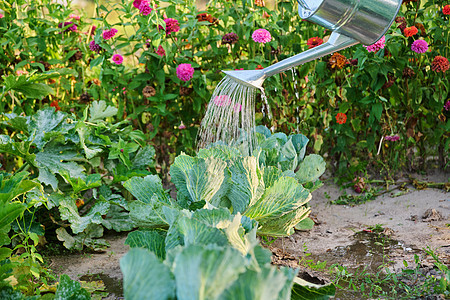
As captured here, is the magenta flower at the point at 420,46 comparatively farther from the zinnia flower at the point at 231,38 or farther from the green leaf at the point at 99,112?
the green leaf at the point at 99,112

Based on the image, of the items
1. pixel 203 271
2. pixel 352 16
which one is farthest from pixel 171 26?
pixel 203 271

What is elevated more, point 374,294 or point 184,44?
point 184,44

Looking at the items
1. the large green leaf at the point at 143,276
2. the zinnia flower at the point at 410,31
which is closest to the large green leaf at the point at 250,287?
the large green leaf at the point at 143,276

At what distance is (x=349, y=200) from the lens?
2.98 m

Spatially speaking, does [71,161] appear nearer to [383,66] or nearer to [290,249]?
[290,249]

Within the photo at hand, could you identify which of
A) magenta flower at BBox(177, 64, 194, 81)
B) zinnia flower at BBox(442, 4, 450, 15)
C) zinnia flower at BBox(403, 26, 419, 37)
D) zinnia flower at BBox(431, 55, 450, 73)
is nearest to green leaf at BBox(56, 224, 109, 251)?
magenta flower at BBox(177, 64, 194, 81)

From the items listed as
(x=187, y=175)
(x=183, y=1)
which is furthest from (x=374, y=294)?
(x=183, y=1)

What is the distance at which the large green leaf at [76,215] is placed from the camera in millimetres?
2061

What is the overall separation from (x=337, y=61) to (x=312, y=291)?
6.01ft

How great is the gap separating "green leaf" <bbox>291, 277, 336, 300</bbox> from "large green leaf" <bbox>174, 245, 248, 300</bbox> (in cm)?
37

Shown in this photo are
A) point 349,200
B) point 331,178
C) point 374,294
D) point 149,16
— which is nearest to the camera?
point 374,294

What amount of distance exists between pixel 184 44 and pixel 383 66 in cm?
126

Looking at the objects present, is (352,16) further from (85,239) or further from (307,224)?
(85,239)

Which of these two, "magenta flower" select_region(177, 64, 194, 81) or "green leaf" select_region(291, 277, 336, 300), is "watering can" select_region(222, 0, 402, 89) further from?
"magenta flower" select_region(177, 64, 194, 81)
